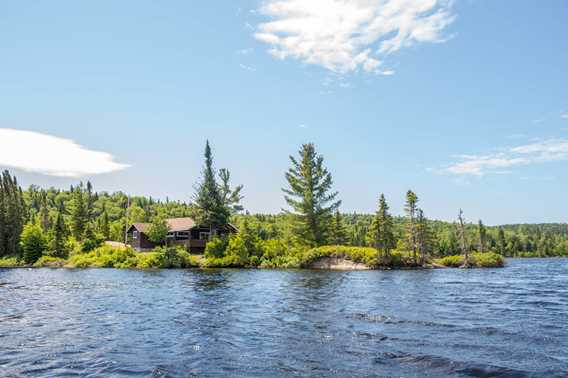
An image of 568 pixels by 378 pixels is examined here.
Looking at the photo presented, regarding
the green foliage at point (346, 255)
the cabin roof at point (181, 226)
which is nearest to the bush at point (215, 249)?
the green foliage at point (346, 255)

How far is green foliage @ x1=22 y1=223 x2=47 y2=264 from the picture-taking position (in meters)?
80.1

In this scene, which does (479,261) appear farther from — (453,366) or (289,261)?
(453,366)

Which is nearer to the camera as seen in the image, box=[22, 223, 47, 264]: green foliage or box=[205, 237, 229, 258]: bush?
box=[205, 237, 229, 258]: bush

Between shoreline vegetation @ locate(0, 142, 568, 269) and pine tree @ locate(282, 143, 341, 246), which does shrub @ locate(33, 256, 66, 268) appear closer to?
shoreline vegetation @ locate(0, 142, 568, 269)

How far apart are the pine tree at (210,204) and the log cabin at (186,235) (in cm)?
211

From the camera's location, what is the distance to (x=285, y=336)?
47.2 ft

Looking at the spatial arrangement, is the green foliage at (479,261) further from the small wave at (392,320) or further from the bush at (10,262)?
the bush at (10,262)

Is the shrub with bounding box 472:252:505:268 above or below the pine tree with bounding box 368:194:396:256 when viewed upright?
below

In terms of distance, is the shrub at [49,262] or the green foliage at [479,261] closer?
the shrub at [49,262]

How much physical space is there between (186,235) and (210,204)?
8610mm

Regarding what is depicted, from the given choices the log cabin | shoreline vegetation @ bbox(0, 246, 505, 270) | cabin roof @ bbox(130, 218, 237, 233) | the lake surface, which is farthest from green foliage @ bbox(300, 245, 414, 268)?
the lake surface

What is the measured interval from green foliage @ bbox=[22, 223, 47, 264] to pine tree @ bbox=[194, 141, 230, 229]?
103 ft

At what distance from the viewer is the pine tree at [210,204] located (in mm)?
75875

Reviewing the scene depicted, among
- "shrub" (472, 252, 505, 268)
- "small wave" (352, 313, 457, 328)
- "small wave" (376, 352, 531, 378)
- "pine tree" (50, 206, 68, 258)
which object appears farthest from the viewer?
"pine tree" (50, 206, 68, 258)
